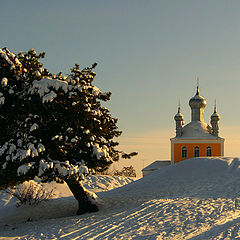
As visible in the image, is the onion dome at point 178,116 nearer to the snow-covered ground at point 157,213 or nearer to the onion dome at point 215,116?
the onion dome at point 215,116

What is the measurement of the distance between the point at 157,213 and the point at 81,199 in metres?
4.37

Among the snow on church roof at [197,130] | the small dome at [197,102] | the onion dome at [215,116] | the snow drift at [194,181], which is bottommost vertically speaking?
the snow drift at [194,181]

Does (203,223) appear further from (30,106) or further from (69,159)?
(30,106)

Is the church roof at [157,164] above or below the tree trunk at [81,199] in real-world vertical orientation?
above

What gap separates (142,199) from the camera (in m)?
18.0

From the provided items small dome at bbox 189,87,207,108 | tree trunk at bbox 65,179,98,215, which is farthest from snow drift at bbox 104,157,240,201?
small dome at bbox 189,87,207,108

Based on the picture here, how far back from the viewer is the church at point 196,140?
44875 millimetres

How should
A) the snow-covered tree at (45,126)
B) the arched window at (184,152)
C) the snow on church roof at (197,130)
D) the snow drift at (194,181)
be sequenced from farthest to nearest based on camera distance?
1. the snow on church roof at (197,130)
2. the arched window at (184,152)
3. the snow drift at (194,181)
4. the snow-covered tree at (45,126)

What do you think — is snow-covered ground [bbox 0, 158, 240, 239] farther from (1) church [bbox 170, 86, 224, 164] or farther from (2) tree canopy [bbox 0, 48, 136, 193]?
(1) church [bbox 170, 86, 224, 164]

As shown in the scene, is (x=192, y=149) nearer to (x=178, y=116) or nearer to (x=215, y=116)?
(x=178, y=116)

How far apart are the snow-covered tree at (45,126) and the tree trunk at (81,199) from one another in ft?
5.54

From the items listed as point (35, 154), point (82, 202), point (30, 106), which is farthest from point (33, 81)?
point (82, 202)

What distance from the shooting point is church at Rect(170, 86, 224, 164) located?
44.9m

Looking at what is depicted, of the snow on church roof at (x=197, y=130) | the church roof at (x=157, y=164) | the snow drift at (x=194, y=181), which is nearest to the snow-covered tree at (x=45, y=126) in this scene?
the snow drift at (x=194, y=181)
